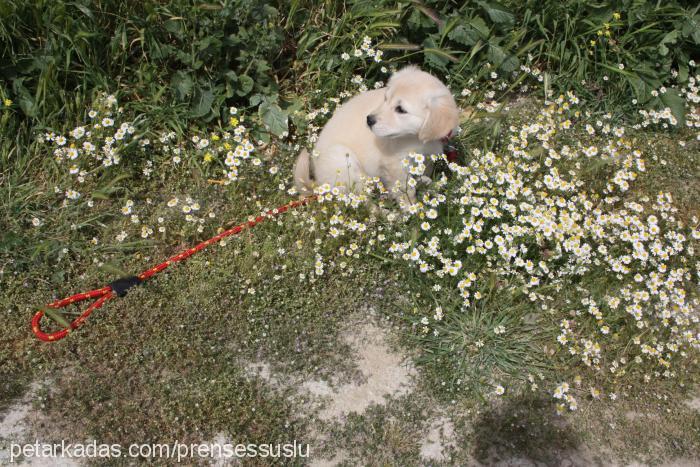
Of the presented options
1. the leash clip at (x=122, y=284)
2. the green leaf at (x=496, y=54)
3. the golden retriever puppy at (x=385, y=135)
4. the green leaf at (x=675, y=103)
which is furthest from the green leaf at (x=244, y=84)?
the green leaf at (x=675, y=103)

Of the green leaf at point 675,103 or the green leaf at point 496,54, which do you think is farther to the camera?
the green leaf at point 675,103

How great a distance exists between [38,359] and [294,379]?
129cm

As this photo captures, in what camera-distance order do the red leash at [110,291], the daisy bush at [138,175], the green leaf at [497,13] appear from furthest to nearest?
the green leaf at [497,13] < the daisy bush at [138,175] < the red leash at [110,291]

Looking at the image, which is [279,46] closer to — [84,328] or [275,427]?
[84,328]

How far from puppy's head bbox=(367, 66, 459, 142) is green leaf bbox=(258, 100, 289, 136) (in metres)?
0.91

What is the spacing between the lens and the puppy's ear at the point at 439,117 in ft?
10.7

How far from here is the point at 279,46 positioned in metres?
4.14

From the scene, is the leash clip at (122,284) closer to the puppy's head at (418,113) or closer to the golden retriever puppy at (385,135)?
the golden retriever puppy at (385,135)

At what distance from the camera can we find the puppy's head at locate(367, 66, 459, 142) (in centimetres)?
326

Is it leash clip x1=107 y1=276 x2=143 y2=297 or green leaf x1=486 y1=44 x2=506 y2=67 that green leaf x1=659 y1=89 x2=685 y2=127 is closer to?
green leaf x1=486 y1=44 x2=506 y2=67

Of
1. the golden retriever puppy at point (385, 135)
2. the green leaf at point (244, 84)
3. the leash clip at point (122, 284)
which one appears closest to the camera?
the leash clip at point (122, 284)

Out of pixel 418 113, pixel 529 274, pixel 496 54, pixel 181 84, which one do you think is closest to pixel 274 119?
pixel 181 84

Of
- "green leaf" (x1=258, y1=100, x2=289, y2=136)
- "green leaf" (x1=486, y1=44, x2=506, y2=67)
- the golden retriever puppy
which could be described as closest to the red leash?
the golden retriever puppy

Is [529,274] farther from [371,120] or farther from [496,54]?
[496,54]
